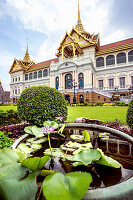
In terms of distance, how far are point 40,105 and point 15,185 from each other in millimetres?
2841

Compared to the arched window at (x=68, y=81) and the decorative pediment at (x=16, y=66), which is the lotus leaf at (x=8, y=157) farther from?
the decorative pediment at (x=16, y=66)

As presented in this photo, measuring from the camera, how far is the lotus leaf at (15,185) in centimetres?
60

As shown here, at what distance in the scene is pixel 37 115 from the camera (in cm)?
339

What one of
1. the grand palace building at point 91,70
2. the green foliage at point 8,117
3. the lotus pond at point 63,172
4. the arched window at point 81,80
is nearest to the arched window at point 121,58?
the grand palace building at point 91,70

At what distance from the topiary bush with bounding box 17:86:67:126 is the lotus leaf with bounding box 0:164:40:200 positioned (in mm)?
2653

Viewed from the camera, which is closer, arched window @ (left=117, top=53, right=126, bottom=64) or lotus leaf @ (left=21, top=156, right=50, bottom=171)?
lotus leaf @ (left=21, top=156, right=50, bottom=171)

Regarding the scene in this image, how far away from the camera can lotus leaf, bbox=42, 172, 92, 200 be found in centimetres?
59

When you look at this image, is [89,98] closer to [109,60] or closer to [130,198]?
[109,60]

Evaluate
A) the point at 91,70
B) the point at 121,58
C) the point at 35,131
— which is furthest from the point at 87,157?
the point at 121,58

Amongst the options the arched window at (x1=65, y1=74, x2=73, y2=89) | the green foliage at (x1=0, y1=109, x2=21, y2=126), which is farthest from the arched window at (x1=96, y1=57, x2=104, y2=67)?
the green foliage at (x1=0, y1=109, x2=21, y2=126)

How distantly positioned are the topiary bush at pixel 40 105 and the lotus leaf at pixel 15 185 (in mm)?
2653

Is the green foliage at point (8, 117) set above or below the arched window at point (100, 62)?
below

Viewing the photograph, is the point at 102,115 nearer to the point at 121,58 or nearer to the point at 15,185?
the point at 15,185

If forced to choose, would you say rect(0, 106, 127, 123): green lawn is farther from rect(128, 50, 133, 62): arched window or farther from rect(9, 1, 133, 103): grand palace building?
rect(128, 50, 133, 62): arched window
